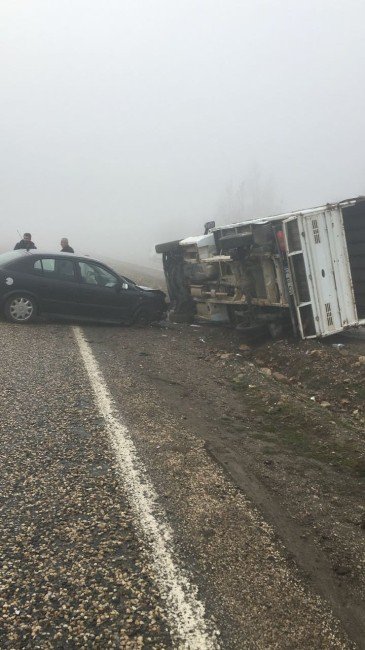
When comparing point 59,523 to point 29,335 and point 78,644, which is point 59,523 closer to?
point 78,644

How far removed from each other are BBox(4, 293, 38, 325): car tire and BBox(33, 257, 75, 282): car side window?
59 cm

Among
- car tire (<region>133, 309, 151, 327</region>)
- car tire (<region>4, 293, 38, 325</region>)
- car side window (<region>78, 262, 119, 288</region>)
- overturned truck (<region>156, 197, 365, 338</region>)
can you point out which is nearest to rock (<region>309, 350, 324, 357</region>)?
overturned truck (<region>156, 197, 365, 338</region>)

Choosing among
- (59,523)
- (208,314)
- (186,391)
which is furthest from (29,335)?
(59,523)

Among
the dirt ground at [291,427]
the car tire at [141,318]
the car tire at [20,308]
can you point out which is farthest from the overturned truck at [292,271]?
the car tire at [20,308]

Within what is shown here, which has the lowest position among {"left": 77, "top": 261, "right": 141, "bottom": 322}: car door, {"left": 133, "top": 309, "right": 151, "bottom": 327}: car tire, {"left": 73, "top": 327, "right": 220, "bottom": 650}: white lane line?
{"left": 73, "top": 327, "right": 220, "bottom": 650}: white lane line

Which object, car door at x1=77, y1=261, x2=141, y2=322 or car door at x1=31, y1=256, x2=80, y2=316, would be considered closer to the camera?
car door at x1=31, y1=256, x2=80, y2=316

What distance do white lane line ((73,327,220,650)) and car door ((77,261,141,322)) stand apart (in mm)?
5902

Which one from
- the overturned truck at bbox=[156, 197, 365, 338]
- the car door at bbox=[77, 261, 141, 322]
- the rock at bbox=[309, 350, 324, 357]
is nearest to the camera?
the rock at bbox=[309, 350, 324, 357]

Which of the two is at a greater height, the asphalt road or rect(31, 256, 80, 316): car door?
rect(31, 256, 80, 316): car door

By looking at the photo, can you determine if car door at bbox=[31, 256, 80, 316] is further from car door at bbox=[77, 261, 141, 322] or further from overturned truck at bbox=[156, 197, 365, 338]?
overturned truck at bbox=[156, 197, 365, 338]

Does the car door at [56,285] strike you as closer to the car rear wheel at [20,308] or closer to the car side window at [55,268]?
the car side window at [55,268]

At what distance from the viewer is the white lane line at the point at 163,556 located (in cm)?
252

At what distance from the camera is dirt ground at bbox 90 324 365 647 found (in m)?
3.22

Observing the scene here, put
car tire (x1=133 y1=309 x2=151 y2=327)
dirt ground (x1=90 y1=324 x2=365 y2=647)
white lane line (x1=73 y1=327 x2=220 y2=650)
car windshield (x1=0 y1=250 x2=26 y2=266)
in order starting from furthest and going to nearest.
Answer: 1. car tire (x1=133 y1=309 x2=151 y2=327)
2. car windshield (x1=0 y1=250 x2=26 y2=266)
3. dirt ground (x1=90 y1=324 x2=365 y2=647)
4. white lane line (x1=73 y1=327 x2=220 y2=650)
